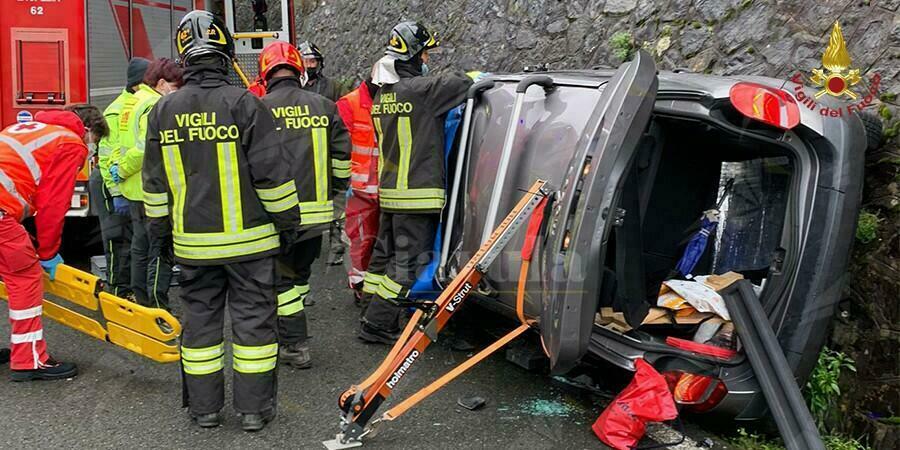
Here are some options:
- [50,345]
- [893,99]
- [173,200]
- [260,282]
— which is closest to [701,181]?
[893,99]

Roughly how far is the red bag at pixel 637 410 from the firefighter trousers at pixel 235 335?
5.24ft

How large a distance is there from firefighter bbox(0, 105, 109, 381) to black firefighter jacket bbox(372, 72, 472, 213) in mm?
1757

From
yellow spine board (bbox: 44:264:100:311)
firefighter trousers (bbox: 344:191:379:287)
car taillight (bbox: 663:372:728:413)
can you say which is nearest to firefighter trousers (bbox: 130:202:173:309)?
yellow spine board (bbox: 44:264:100:311)

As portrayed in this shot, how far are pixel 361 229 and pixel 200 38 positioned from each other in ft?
6.75

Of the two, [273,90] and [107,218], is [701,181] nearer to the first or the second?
[273,90]

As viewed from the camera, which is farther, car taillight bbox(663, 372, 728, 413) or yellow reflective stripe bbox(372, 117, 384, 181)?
yellow reflective stripe bbox(372, 117, 384, 181)

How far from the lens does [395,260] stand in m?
4.97

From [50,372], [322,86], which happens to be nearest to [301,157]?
[50,372]

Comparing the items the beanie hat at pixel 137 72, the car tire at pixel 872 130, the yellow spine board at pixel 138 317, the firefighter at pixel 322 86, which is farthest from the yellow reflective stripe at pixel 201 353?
the firefighter at pixel 322 86

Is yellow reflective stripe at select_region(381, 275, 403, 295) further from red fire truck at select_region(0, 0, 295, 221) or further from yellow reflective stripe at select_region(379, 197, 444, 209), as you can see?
red fire truck at select_region(0, 0, 295, 221)

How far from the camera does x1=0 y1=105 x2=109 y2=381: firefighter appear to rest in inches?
171

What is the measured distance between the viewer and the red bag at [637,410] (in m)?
3.47

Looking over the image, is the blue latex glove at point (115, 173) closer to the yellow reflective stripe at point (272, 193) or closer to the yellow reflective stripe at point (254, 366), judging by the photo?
the yellow reflective stripe at point (272, 193)

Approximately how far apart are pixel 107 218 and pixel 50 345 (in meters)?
1.13
